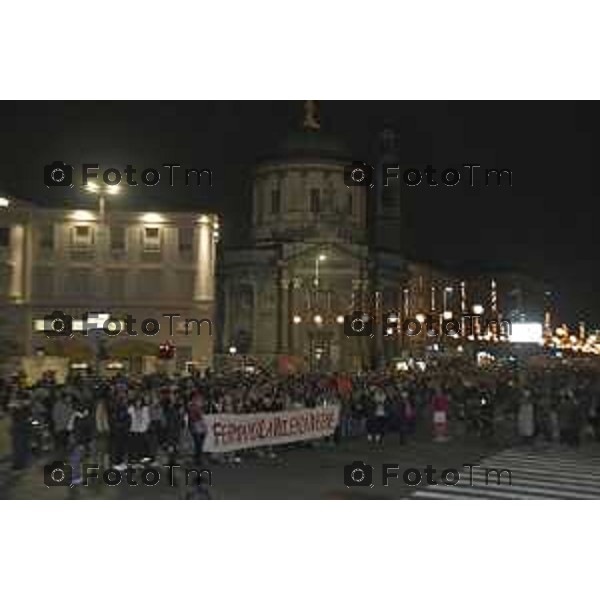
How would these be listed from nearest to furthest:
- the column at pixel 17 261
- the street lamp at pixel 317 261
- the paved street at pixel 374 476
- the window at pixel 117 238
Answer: the paved street at pixel 374 476 → the column at pixel 17 261 → the window at pixel 117 238 → the street lamp at pixel 317 261

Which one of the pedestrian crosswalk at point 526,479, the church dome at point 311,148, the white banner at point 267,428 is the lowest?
the pedestrian crosswalk at point 526,479

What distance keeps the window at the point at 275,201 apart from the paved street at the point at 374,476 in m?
74.4

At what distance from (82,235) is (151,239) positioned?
14.5 feet

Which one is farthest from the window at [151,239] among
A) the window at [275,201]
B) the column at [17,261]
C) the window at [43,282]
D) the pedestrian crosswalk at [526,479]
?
the pedestrian crosswalk at [526,479]

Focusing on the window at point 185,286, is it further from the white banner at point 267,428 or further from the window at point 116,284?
the white banner at point 267,428

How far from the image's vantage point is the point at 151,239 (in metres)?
66.1

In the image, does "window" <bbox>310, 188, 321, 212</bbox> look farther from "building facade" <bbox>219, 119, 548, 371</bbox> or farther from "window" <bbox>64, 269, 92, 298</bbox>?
"window" <bbox>64, 269, 92, 298</bbox>

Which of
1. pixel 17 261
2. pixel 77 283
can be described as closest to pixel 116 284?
pixel 77 283

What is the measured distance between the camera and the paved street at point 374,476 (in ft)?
56.2

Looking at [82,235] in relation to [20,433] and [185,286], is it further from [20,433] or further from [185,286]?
[20,433]

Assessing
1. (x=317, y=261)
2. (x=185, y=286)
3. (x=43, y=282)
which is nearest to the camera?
(x=43, y=282)

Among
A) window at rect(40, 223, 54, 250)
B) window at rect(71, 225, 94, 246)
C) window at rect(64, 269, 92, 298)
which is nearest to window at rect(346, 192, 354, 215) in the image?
window at rect(71, 225, 94, 246)

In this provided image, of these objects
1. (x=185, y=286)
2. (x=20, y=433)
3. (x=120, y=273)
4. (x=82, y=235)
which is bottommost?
(x=20, y=433)

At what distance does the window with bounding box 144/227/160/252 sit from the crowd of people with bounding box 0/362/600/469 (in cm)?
3170
